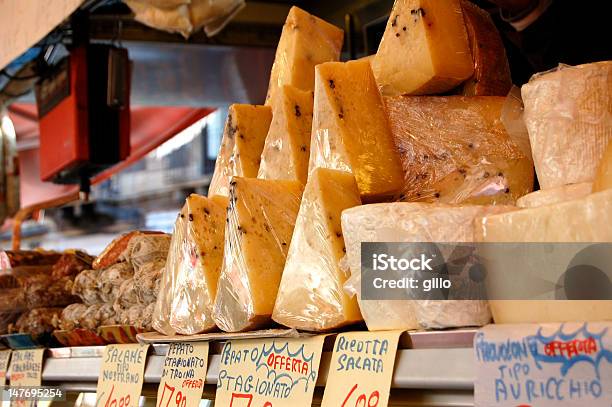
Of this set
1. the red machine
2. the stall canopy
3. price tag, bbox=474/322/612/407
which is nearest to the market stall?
price tag, bbox=474/322/612/407

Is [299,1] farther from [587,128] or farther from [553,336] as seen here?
[553,336]

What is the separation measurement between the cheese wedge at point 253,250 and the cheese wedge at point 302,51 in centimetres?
35

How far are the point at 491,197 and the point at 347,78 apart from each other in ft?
0.97

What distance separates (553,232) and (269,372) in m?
0.45

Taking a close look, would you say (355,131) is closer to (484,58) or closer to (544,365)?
(484,58)

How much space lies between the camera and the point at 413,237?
96cm

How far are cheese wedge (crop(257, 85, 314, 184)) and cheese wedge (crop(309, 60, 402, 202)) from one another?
87 millimetres

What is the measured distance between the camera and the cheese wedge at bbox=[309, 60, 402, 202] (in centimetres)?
125

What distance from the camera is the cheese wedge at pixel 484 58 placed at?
4.44 feet

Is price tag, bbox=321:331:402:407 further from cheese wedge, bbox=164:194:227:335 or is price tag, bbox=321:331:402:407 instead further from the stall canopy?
the stall canopy

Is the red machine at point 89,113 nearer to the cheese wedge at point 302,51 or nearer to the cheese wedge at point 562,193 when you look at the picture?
the cheese wedge at point 302,51

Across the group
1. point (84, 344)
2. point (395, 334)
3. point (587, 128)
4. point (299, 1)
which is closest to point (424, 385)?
point (395, 334)

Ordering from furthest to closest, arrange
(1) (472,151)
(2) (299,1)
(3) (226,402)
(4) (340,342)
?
(2) (299,1) → (1) (472,151) → (3) (226,402) → (4) (340,342)

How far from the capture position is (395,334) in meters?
0.93
